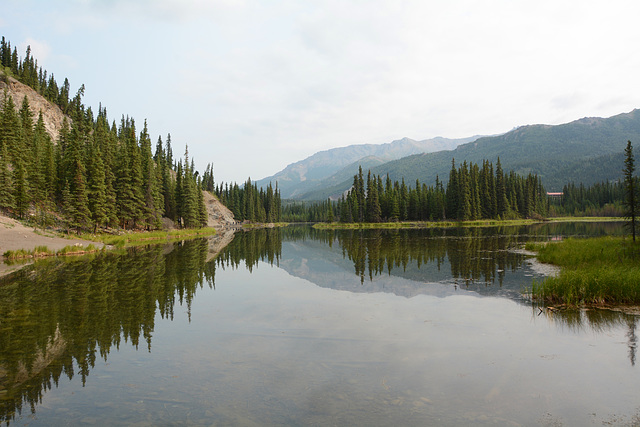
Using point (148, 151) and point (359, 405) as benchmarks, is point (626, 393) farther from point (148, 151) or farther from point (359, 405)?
point (148, 151)

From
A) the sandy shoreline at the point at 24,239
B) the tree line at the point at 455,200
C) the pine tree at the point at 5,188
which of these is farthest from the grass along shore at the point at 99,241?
the tree line at the point at 455,200

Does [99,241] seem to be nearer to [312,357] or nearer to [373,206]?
[312,357]

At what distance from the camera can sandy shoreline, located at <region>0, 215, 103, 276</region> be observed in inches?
1422

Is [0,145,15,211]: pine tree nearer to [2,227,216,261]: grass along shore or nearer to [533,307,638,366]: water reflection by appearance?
[2,227,216,261]: grass along shore

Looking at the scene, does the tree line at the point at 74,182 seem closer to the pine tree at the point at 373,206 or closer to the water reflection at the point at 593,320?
the water reflection at the point at 593,320

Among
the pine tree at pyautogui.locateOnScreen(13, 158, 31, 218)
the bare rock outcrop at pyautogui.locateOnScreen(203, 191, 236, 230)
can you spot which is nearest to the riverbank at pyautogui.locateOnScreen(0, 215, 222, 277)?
the pine tree at pyautogui.locateOnScreen(13, 158, 31, 218)

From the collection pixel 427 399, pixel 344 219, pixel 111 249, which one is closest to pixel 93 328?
pixel 427 399

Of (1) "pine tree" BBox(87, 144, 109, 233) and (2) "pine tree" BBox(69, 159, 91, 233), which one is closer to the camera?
(2) "pine tree" BBox(69, 159, 91, 233)

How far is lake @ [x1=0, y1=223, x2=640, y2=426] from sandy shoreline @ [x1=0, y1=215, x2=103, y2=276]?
20.6m

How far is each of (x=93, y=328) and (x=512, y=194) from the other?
442 feet

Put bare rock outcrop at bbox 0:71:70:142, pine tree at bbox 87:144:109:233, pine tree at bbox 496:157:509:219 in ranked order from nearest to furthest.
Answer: pine tree at bbox 87:144:109:233, bare rock outcrop at bbox 0:71:70:142, pine tree at bbox 496:157:509:219

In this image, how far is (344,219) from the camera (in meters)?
131

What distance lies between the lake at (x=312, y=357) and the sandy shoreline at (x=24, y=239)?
20645 millimetres

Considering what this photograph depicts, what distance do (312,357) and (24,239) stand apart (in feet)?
140
